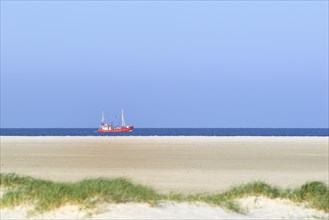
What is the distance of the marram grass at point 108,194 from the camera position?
11711 mm

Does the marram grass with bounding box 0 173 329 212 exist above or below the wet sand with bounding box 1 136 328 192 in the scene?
above

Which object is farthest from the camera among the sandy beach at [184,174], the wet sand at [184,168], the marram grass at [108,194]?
the wet sand at [184,168]

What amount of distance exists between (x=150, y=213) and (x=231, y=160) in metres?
26.2

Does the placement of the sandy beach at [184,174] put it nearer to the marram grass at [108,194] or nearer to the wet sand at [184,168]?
the wet sand at [184,168]

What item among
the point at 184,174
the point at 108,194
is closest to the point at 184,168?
the point at 184,174

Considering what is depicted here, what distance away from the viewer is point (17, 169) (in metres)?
31.0

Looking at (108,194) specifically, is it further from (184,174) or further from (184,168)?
(184,168)

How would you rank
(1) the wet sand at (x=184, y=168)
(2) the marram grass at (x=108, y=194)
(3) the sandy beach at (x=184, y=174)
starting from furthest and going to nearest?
1. (1) the wet sand at (x=184, y=168)
2. (2) the marram grass at (x=108, y=194)
3. (3) the sandy beach at (x=184, y=174)

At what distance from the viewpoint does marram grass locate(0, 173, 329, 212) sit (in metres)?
11.7

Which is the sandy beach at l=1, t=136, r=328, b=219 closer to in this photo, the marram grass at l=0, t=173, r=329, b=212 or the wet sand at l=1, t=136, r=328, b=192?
the wet sand at l=1, t=136, r=328, b=192

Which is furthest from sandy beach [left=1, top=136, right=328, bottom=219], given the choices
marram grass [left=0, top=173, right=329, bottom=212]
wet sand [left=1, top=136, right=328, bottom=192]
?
marram grass [left=0, top=173, right=329, bottom=212]

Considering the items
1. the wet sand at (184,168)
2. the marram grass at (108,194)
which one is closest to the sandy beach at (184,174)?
the wet sand at (184,168)

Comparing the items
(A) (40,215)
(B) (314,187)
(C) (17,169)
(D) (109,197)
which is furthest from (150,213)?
(C) (17,169)

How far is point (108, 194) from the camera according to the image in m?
11.7
